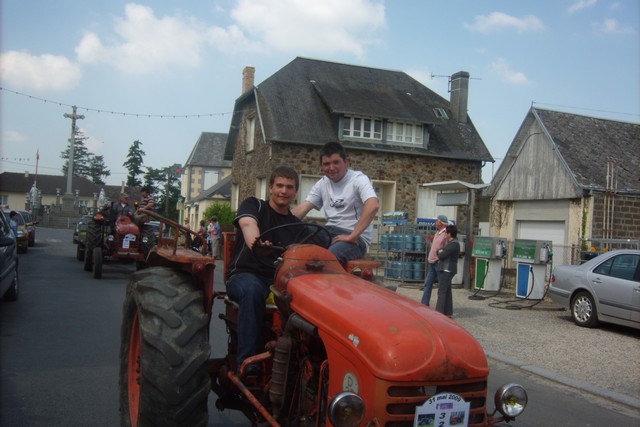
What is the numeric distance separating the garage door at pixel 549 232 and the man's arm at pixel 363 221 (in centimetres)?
1136

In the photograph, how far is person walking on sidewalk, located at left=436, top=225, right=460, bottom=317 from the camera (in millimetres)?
11047

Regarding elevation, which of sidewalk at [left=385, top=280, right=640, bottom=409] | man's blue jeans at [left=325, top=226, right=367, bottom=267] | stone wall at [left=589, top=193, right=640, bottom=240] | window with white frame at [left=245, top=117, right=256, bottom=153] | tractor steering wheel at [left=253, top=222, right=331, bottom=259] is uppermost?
window with white frame at [left=245, top=117, right=256, bottom=153]

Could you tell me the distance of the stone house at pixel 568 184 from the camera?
15141mm

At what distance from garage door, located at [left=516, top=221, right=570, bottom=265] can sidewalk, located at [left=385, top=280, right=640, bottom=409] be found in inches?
66.7

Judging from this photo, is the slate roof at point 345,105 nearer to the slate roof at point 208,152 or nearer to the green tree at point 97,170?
the slate roof at point 208,152

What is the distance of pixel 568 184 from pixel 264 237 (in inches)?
531

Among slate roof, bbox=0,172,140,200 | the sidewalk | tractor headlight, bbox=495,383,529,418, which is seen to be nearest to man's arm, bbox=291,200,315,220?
tractor headlight, bbox=495,383,529,418

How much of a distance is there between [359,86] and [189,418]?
25.7 metres

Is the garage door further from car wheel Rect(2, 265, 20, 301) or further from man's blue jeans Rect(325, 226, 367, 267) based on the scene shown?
car wheel Rect(2, 265, 20, 301)

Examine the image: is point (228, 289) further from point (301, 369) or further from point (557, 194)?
point (557, 194)

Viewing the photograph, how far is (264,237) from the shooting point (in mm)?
4070

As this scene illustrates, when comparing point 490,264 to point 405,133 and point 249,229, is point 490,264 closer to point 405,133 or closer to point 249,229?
point 249,229

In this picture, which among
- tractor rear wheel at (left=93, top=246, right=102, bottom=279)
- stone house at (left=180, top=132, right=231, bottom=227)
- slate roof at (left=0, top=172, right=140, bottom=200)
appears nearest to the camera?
tractor rear wheel at (left=93, top=246, right=102, bottom=279)

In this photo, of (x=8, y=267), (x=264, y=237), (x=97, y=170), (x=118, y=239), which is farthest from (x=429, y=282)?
(x=97, y=170)
